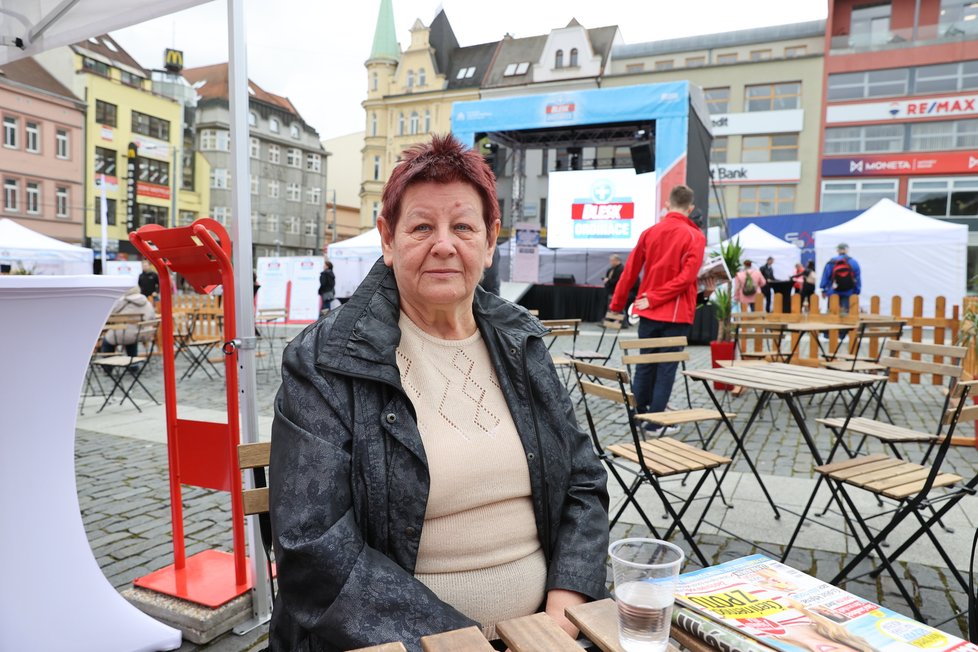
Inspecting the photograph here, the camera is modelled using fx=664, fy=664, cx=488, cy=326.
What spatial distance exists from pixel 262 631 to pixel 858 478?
8.58 ft

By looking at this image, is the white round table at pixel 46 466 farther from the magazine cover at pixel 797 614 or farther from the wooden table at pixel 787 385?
the wooden table at pixel 787 385

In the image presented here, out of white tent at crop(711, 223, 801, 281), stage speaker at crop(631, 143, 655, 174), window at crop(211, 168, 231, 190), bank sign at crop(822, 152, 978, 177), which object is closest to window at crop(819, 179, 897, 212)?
bank sign at crop(822, 152, 978, 177)

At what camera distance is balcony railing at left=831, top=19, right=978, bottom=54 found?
107 ft

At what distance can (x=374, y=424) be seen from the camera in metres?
1.47

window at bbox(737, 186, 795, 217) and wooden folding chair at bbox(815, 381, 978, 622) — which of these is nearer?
wooden folding chair at bbox(815, 381, 978, 622)

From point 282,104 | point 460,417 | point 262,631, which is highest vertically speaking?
point 282,104

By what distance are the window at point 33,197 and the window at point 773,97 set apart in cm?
3673

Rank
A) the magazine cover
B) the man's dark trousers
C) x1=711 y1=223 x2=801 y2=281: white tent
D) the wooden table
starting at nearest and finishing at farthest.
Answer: the magazine cover < the wooden table < the man's dark trousers < x1=711 y1=223 x2=801 y2=281: white tent

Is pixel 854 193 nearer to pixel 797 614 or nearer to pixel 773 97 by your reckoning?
pixel 773 97

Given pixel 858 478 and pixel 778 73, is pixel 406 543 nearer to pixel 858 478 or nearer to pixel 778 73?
pixel 858 478

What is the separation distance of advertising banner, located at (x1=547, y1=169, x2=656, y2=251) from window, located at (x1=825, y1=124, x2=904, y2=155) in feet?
75.4

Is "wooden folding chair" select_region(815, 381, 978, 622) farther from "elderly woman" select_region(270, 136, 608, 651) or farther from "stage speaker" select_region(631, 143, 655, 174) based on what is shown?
"stage speaker" select_region(631, 143, 655, 174)

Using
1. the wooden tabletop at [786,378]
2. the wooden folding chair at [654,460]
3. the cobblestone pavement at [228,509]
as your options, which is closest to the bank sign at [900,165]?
the cobblestone pavement at [228,509]

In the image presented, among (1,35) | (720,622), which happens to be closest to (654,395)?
(720,622)
